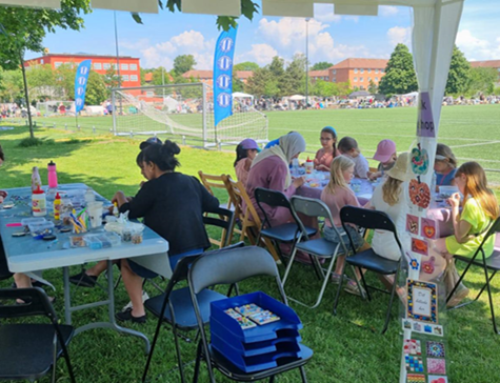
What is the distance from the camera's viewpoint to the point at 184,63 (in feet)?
339

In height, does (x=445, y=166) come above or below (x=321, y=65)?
below

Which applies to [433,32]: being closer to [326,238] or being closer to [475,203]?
[475,203]

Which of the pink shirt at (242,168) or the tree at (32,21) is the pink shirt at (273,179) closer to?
the pink shirt at (242,168)

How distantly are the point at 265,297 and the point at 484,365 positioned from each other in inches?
66.4

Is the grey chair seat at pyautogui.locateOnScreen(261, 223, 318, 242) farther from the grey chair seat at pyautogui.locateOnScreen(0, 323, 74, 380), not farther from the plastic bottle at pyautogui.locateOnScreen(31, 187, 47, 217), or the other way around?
the grey chair seat at pyautogui.locateOnScreen(0, 323, 74, 380)

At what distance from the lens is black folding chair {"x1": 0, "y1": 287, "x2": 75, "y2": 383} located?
204 centimetres

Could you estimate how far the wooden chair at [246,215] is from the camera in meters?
4.63

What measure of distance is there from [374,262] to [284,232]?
110cm

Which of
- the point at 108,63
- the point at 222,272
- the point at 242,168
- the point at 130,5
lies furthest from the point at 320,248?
the point at 108,63

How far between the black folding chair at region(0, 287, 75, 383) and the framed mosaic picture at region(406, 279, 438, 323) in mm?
1750

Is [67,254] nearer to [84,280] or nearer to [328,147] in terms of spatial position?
[84,280]

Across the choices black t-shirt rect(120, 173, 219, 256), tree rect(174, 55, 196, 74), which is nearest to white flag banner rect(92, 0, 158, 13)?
black t-shirt rect(120, 173, 219, 256)

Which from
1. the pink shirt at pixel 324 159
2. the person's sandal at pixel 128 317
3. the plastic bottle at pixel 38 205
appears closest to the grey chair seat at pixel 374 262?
the person's sandal at pixel 128 317

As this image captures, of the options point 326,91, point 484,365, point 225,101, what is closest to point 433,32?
point 484,365
